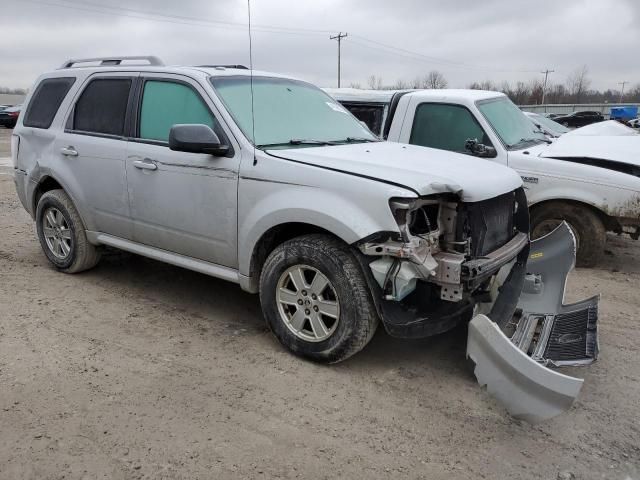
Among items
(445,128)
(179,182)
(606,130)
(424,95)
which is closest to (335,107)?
(179,182)

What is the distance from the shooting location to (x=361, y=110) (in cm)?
679

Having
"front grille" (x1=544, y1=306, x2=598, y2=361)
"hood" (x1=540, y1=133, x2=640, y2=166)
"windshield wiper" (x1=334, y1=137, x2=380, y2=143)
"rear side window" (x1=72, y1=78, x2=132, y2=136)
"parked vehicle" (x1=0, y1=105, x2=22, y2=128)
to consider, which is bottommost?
"parked vehicle" (x1=0, y1=105, x2=22, y2=128)

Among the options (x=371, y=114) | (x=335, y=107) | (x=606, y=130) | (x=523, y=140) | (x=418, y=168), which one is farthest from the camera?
(x=606, y=130)

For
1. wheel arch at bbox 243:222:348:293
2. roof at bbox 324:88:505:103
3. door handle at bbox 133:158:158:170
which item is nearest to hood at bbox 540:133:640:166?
roof at bbox 324:88:505:103

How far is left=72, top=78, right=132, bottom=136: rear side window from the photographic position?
15.5ft

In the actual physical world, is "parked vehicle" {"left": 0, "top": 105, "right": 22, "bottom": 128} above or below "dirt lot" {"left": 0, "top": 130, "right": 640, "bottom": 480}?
below

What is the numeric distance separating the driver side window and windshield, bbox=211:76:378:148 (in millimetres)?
1754

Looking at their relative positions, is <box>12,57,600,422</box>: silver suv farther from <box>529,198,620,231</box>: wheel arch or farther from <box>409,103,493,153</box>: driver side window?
<box>409,103,493,153</box>: driver side window

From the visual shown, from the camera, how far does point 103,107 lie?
4.89 metres

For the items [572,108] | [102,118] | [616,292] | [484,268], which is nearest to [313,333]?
[484,268]

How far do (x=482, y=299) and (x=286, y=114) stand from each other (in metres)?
2.03

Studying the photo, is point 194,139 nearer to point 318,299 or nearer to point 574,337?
point 318,299

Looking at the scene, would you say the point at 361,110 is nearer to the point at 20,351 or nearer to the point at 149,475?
the point at 20,351

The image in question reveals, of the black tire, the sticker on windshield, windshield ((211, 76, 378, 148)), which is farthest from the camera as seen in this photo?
the black tire
